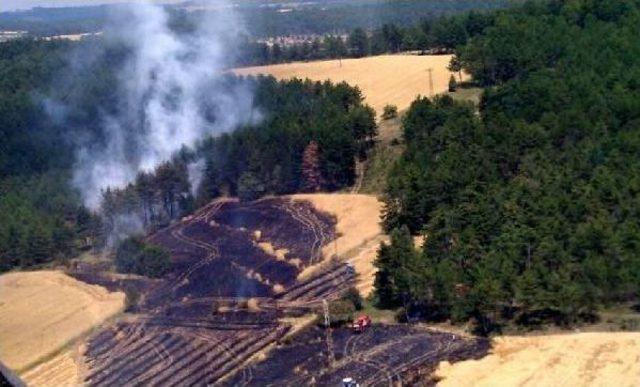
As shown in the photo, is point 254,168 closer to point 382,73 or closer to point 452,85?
point 452,85

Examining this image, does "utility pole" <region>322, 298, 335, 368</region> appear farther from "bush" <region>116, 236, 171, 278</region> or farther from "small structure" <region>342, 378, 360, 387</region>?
"bush" <region>116, 236, 171, 278</region>

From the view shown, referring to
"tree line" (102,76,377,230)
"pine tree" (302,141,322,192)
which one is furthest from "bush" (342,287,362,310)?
"pine tree" (302,141,322,192)

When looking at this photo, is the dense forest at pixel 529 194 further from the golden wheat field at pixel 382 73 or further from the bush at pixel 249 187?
the golden wheat field at pixel 382 73

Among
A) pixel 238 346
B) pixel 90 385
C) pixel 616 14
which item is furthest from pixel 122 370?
pixel 616 14

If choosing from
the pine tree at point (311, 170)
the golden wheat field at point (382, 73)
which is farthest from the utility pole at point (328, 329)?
the golden wheat field at point (382, 73)

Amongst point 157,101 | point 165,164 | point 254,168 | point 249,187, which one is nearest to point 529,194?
point 249,187
